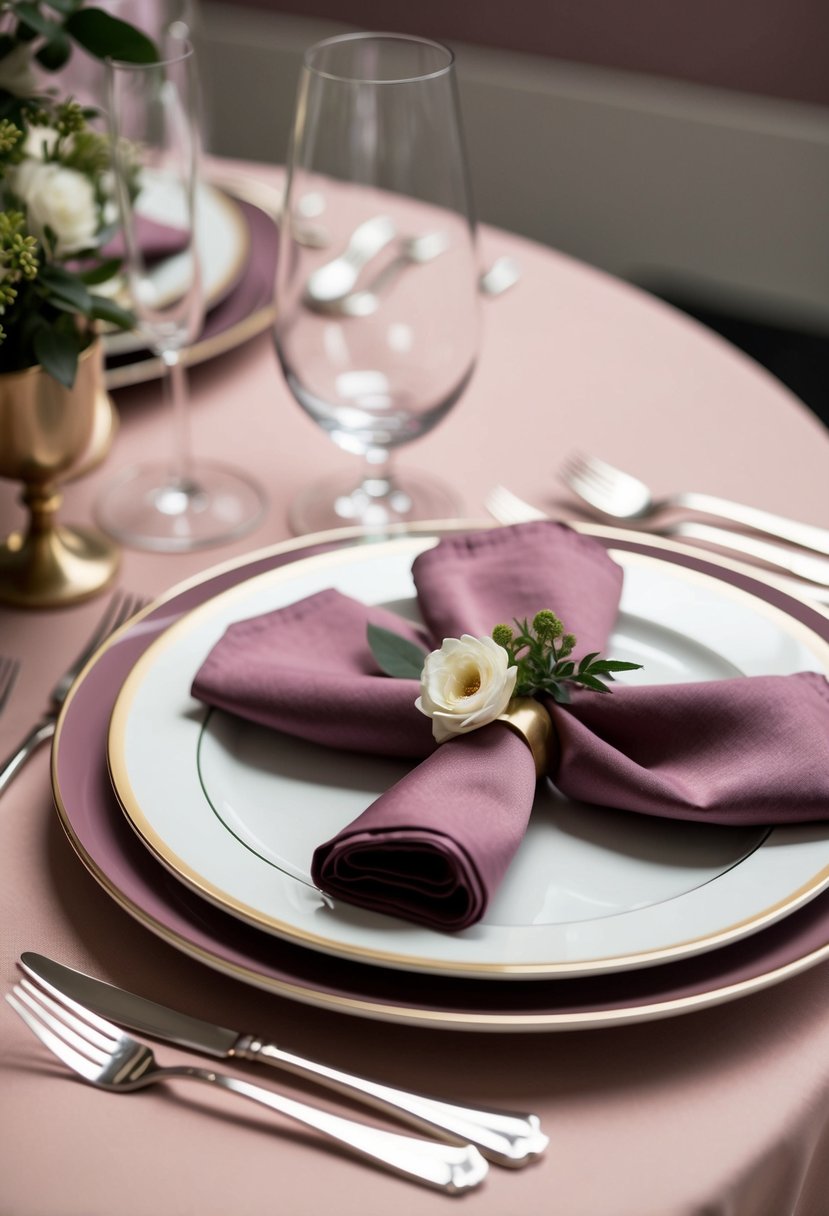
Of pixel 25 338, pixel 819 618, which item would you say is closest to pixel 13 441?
pixel 25 338

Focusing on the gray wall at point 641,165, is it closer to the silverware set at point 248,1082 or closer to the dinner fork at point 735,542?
the dinner fork at point 735,542

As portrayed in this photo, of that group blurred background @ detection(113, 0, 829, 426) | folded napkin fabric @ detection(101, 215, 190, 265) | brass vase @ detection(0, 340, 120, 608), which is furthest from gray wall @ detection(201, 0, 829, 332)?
brass vase @ detection(0, 340, 120, 608)

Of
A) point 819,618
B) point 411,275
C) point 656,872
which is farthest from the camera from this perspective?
point 411,275

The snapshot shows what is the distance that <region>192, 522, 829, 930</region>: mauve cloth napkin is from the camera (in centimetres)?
57

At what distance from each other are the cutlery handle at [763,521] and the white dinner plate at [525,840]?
0.49 feet

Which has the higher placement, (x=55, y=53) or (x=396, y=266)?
(x=55, y=53)

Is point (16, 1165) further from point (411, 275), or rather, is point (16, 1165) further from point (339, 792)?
point (411, 275)

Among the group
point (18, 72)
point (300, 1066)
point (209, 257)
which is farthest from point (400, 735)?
point (209, 257)

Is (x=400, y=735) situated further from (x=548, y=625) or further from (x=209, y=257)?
(x=209, y=257)

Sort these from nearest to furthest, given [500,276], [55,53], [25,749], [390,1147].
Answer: [390,1147]
[25,749]
[55,53]
[500,276]

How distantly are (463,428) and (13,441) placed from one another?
1.32ft

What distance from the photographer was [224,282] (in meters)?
1.19

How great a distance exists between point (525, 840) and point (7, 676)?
0.37 metres

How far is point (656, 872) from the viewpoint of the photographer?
61 cm
